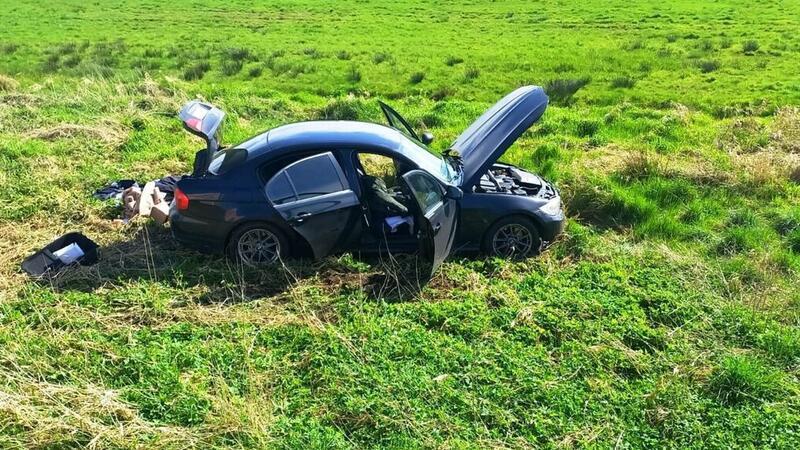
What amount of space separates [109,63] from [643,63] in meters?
15.9

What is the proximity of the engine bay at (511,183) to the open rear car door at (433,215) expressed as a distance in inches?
29.3

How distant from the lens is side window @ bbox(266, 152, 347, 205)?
7219 millimetres

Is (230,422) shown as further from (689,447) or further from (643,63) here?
(643,63)

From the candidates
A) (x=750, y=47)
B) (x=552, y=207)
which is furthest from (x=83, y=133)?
(x=750, y=47)

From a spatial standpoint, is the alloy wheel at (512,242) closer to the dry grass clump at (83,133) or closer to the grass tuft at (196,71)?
the dry grass clump at (83,133)

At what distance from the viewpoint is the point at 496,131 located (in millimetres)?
7992

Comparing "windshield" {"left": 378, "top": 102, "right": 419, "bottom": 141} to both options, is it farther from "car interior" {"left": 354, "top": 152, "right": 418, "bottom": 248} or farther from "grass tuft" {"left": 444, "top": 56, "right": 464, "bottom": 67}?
"grass tuft" {"left": 444, "top": 56, "right": 464, "bottom": 67}

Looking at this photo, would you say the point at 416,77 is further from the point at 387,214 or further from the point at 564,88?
the point at 387,214

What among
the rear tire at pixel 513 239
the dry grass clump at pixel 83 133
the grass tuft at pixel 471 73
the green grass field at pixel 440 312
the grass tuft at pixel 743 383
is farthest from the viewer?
the grass tuft at pixel 471 73

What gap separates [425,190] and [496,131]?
1561mm

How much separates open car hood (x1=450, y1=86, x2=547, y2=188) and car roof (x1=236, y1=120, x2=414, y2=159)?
79cm

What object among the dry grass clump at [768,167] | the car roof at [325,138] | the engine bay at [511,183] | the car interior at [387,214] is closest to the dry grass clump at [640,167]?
the dry grass clump at [768,167]

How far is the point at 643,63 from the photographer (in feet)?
63.0

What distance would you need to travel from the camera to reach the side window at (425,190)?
22.2ft
